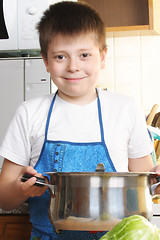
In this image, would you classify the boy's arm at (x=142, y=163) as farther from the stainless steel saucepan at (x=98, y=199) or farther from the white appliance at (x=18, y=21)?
the white appliance at (x=18, y=21)

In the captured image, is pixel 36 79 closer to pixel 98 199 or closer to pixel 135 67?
pixel 135 67

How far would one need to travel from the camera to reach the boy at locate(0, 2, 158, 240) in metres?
0.79

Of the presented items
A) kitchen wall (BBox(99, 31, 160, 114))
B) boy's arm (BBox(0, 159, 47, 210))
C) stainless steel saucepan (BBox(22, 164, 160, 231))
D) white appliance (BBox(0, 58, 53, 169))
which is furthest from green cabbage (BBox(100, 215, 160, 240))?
kitchen wall (BBox(99, 31, 160, 114))

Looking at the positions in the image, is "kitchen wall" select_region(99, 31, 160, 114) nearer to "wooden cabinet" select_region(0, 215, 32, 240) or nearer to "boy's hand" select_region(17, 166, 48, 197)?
"wooden cabinet" select_region(0, 215, 32, 240)

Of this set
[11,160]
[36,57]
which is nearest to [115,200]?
[11,160]

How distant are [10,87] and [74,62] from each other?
43.2 inches

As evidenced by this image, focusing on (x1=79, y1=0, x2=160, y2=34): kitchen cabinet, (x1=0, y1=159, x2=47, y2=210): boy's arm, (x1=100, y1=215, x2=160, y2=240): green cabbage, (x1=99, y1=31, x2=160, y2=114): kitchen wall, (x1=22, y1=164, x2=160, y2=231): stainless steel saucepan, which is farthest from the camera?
(x1=99, y1=31, x2=160, y2=114): kitchen wall

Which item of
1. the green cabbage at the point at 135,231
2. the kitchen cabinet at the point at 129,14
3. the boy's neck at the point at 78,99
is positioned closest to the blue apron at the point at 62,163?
the boy's neck at the point at 78,99

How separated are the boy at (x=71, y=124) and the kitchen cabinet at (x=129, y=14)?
1711 mm

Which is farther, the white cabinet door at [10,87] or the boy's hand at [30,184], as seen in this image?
the white cabinet door at [10,87]

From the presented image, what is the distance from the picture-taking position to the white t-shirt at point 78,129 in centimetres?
84

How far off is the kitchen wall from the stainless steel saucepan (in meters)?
2.30

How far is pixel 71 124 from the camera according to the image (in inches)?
33.7

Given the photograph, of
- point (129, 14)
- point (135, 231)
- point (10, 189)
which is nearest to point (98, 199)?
point (135, 231)
